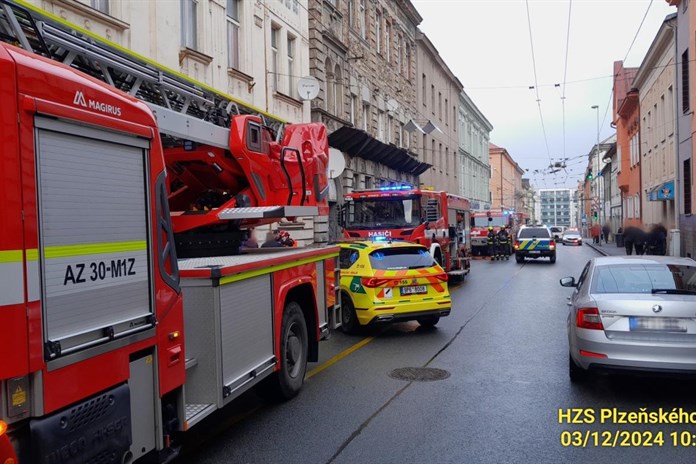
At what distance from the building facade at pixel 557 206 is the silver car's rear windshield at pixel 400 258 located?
156286 mm

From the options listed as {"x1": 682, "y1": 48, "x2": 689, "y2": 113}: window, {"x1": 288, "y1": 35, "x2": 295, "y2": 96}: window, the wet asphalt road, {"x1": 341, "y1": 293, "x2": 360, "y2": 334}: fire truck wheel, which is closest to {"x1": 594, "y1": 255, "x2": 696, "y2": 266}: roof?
the wet asphalt road

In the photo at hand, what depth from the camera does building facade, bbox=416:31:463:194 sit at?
41500mm

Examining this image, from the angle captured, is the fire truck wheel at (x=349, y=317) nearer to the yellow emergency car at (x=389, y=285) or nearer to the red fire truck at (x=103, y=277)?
the yellow emergency car at (x=389, y=285)

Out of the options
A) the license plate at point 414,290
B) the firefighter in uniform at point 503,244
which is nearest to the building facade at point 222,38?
the license plate at point 414,290

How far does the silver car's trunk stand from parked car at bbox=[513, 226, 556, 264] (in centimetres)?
2330

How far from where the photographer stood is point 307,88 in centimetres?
1978

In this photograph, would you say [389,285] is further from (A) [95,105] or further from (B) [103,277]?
(A) [95,105]

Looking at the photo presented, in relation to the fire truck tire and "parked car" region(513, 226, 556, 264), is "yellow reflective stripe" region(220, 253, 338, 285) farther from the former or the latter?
"parked car" region(513, 226, 556, 264)

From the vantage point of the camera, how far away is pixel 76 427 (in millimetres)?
3168

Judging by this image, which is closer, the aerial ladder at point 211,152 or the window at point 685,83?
the aerial ladder at point 211,152

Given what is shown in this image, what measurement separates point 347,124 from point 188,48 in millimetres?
12324

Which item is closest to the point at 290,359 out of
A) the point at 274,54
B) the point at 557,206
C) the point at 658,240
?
the point at 274,54

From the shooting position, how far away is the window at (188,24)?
1423 centimetres

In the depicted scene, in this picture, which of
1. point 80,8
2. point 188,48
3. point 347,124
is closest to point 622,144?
point 347,124
